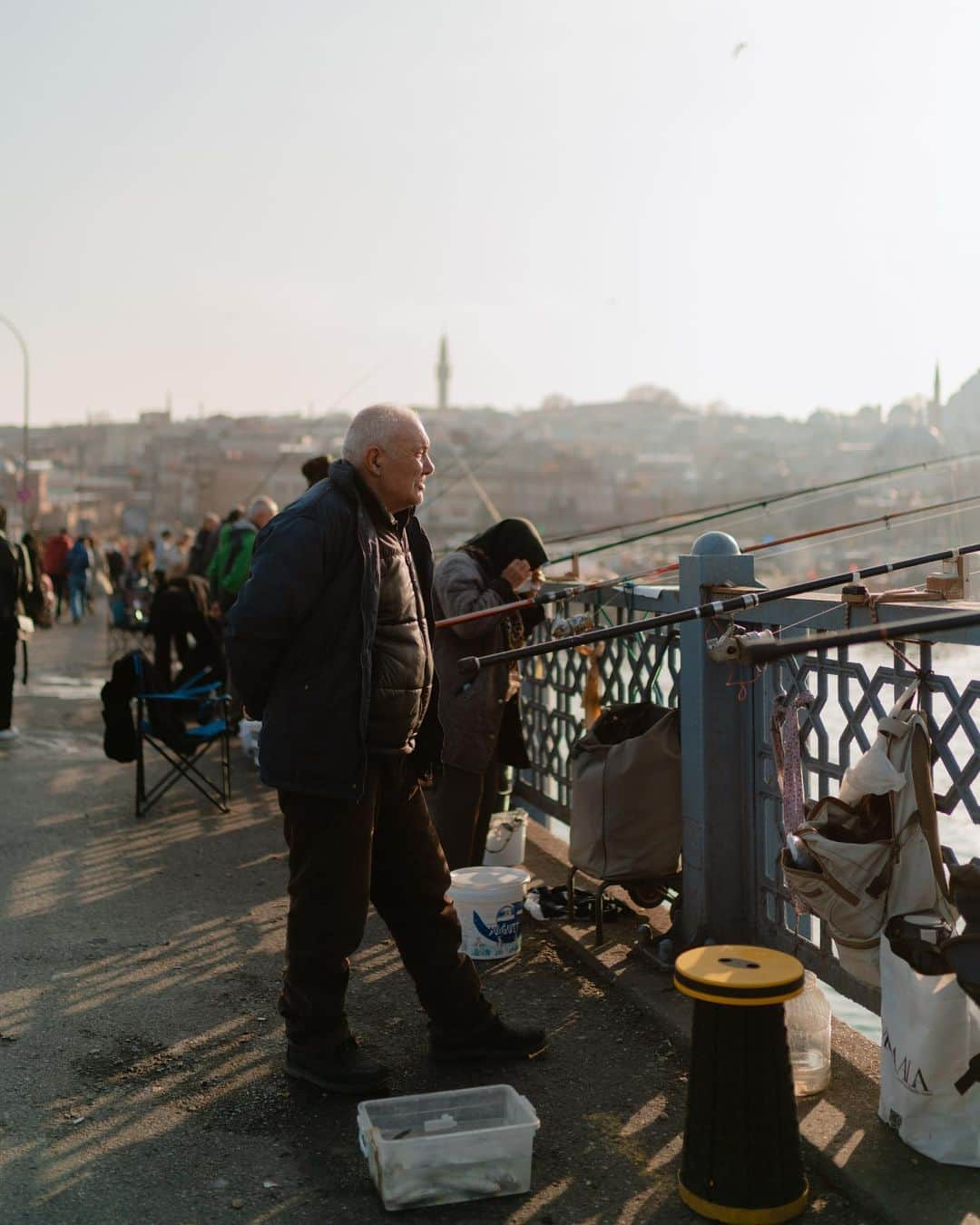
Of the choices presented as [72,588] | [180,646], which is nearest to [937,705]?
[180,646]

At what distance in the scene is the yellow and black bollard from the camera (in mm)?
3430

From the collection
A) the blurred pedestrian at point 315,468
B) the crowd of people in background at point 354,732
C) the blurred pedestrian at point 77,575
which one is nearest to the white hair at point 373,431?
the crowd of people in background at point 354,732

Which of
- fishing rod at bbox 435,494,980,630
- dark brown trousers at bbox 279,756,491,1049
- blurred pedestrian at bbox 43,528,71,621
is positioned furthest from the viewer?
blurred pedestrian at bbox 43,528,71,621

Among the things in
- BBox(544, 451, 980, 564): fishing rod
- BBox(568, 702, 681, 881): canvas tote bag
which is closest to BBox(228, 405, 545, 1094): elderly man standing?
BBox(568, 702, 681, 881): canvas tote bag

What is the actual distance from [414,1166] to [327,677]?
1337mm

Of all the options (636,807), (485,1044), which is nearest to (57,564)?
(636,807)

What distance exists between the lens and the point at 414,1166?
352 centimetres

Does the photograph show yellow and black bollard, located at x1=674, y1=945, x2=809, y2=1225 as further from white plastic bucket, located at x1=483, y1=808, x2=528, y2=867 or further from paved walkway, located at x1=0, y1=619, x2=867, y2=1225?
white plastic bucket, located at x1=483, y1=808, x2=528, y2=867

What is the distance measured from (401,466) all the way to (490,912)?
6.70ft

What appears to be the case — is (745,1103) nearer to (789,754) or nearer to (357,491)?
(789,754)

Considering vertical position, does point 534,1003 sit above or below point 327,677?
below

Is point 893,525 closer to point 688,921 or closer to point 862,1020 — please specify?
point 688,921

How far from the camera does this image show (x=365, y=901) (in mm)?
4273

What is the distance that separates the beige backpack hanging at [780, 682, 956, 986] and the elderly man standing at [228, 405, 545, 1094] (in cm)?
121
